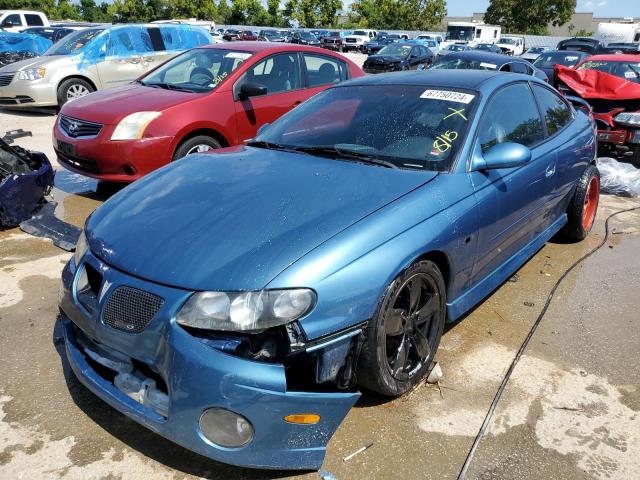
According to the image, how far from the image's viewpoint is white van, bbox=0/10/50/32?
2025cm

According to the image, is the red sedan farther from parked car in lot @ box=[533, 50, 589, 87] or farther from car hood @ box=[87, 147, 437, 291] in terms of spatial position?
parked car in lot @ box=[533, 50, 589, 87]

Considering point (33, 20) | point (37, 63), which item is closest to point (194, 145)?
point (37, 63)

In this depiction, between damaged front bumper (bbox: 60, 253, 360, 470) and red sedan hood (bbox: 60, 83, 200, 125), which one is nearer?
damaged front bumper (bbox: 60, 253, 360, 470)

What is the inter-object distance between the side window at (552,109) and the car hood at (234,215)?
67.6 inches

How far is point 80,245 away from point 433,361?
6.31ft

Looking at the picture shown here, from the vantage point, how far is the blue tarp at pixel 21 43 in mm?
15125

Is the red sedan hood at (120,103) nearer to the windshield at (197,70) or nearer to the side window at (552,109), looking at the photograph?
the windshield at (197,70)

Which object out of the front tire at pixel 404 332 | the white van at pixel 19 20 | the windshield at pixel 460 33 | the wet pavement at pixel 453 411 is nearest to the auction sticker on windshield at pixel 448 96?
the front tire at pixel 404 332

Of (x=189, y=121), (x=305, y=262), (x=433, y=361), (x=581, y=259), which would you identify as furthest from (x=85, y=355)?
(x=581, y=259)

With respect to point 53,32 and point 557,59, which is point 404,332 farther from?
point 53,32

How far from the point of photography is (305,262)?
2.18m

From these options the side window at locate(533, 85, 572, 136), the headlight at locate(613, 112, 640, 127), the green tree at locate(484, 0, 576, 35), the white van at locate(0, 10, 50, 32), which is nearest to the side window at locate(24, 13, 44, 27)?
the white van at locate(0, 10, 50, 32)

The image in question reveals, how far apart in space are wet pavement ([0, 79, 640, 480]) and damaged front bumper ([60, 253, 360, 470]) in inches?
10.2

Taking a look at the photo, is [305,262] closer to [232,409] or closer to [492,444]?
[232,409]
